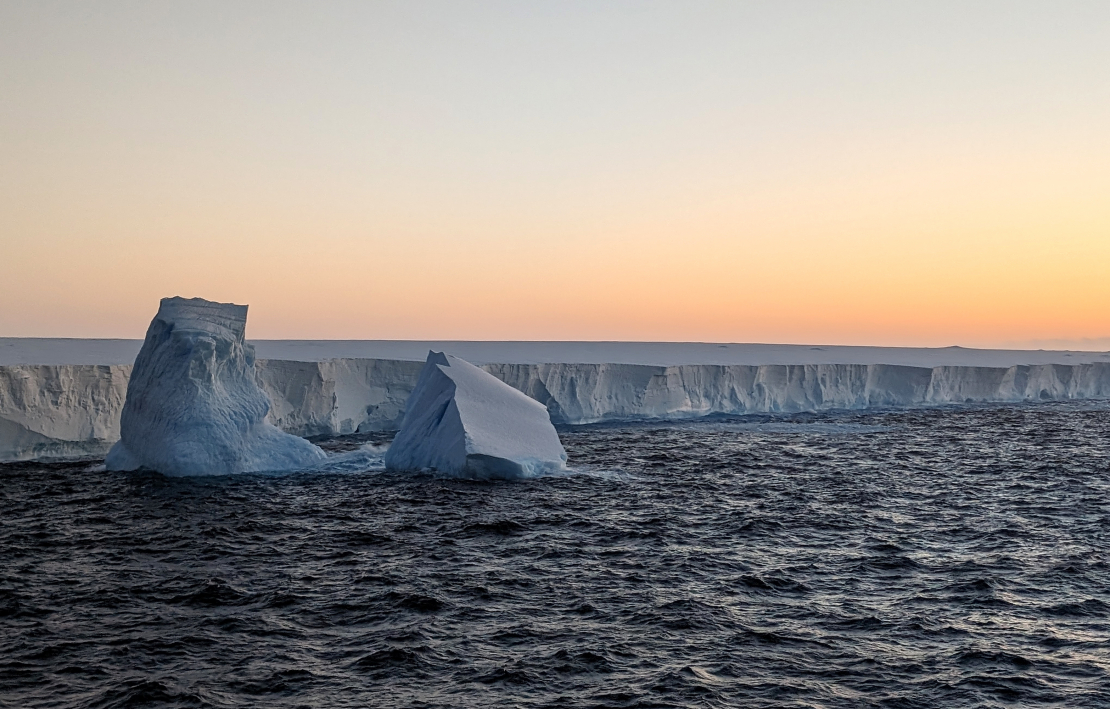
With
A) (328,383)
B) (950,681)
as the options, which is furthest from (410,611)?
(328,383)

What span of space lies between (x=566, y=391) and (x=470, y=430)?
1356cm

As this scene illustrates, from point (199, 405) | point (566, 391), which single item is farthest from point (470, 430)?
point (566, 391)

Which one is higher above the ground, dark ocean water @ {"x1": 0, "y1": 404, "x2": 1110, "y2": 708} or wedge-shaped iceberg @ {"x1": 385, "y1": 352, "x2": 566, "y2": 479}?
wedge-shaped iceberg @ {"x1": 385, "y1": 352, "x2": 566, "y2": 479}

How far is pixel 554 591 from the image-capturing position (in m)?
9.93

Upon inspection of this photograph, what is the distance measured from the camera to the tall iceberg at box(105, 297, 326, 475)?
18.4 m

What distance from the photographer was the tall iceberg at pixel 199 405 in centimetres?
1844

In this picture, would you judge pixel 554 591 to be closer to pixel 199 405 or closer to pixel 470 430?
pixel 470 430

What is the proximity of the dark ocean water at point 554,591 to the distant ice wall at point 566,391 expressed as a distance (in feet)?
8.39

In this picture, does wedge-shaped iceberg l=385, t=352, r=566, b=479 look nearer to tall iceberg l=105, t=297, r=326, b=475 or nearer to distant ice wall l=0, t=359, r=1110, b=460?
tall iceberg l=105, t=297, r=326, b=475

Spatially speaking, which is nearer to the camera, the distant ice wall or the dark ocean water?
the dark ocean water

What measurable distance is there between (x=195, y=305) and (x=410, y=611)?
12.8m

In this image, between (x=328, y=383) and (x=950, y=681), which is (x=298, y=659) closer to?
(x=950, y=681)

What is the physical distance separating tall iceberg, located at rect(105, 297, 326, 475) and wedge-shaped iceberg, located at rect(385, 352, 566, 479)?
2.47 m

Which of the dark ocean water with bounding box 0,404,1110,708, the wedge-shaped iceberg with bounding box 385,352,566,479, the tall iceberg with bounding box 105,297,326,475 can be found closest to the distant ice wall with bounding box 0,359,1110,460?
the dark ocean water with bounding box 0,404,1110,708
